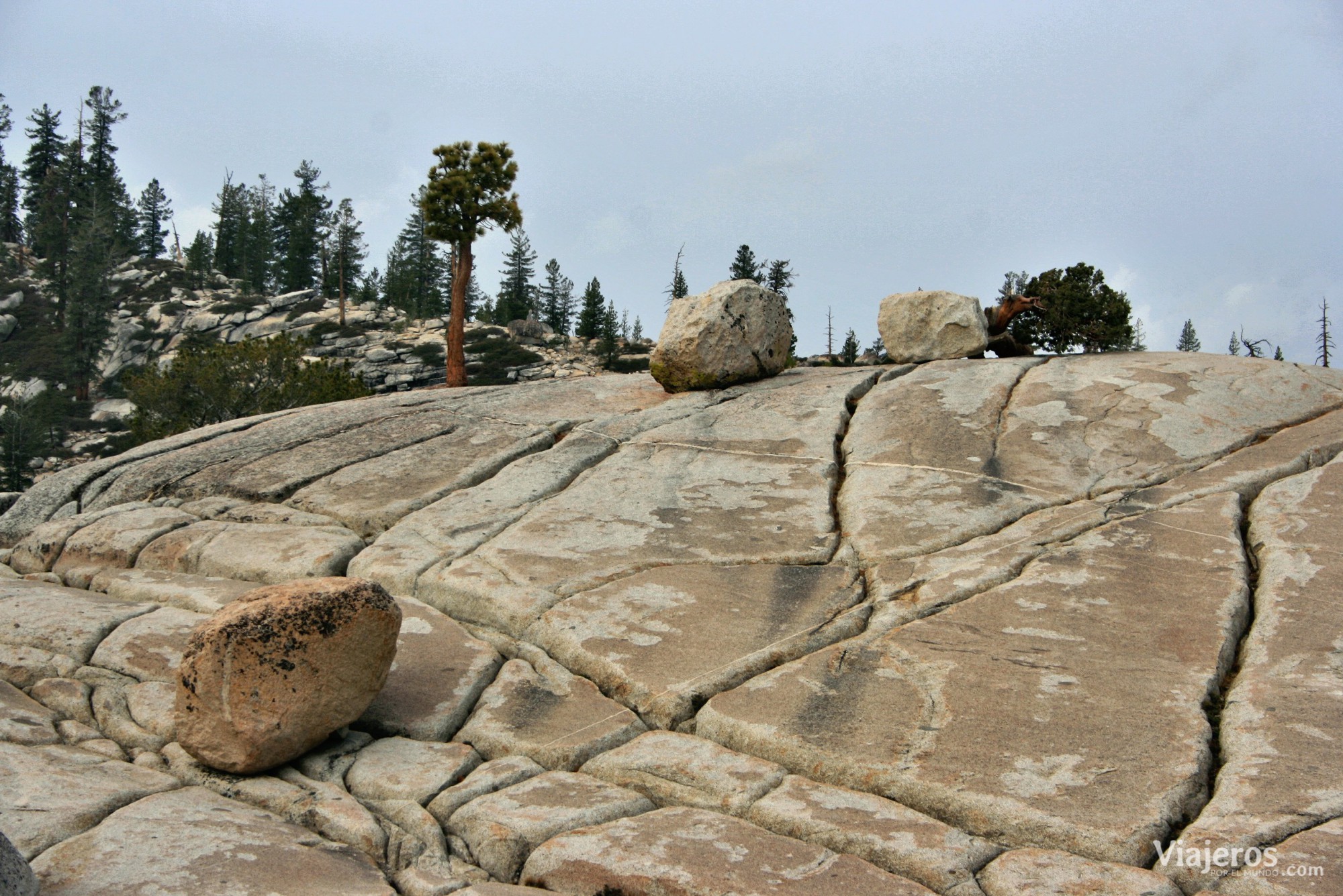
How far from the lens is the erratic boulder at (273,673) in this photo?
632 cm

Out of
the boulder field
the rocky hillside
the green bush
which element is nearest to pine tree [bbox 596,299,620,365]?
the rocky hillside

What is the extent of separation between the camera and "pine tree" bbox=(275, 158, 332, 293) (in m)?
80.4

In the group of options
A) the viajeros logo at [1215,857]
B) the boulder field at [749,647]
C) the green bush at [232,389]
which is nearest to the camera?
the viajeros logo at [1215,857]

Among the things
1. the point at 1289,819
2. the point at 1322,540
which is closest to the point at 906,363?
the point at 1322,540

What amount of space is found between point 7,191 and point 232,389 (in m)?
78.9

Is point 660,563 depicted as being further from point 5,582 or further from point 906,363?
point 906,363

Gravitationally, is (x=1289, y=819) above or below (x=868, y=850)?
above

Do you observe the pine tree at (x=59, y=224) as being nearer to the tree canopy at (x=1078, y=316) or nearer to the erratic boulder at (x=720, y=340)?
the erratic boulder at (x=720, y=340)

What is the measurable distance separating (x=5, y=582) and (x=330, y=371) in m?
27.3

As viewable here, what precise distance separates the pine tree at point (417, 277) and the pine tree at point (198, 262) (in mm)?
16829

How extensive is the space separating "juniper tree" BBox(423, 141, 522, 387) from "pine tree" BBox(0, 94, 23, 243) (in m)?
84.9

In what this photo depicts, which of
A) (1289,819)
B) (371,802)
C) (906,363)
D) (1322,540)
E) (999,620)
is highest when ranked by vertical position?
(906,363)

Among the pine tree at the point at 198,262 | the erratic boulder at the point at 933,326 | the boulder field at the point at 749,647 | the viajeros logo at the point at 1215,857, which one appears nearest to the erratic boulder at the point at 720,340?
the boulder field at the point at 749,647

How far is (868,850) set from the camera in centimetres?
528
